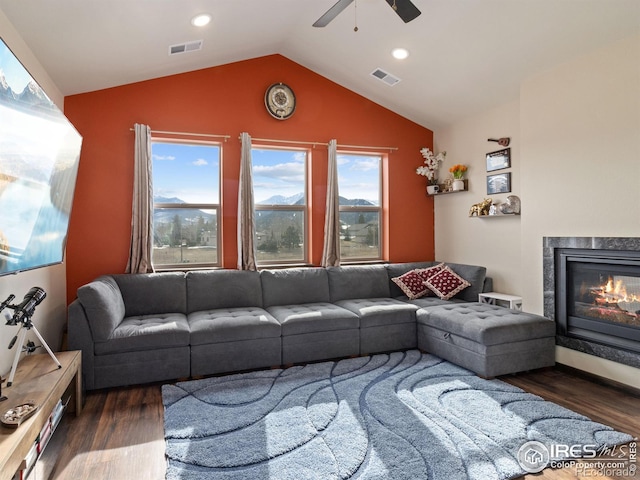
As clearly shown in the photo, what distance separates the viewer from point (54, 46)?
2.95 metres

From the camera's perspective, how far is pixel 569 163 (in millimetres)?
3459

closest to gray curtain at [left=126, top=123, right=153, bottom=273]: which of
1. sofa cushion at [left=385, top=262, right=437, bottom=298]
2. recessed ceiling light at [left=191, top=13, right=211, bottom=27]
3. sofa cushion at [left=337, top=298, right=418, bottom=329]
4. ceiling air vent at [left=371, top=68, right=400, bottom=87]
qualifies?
recessed ceiling light at [left=191, top=13, right=211, bottom=27]

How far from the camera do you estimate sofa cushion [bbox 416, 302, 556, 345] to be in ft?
10.8

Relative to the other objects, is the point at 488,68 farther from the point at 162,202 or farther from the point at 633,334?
the point at 162,202

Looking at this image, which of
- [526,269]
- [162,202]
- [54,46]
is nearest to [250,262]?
[162,202]

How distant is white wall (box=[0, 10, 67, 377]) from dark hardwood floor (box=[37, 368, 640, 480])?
61cm

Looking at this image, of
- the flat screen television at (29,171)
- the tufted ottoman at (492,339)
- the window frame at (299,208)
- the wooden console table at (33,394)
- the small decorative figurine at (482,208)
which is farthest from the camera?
the window frame at (299,208)

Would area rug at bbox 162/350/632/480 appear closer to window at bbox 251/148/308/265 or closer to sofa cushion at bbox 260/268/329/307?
sofa cushion at bbox 260/268/329/307

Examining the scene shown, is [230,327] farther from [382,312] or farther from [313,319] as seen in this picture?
[382,312]

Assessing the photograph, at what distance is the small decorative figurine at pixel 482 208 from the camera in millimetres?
4496

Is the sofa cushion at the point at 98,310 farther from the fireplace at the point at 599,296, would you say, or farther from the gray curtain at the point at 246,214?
the fireplace at the point at 599,296

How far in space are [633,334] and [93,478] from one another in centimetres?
367

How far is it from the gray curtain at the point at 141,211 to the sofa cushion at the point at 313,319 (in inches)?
53.9

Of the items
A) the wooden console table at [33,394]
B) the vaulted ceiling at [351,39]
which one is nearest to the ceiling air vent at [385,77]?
the vaulted ceiling at [351,39]
